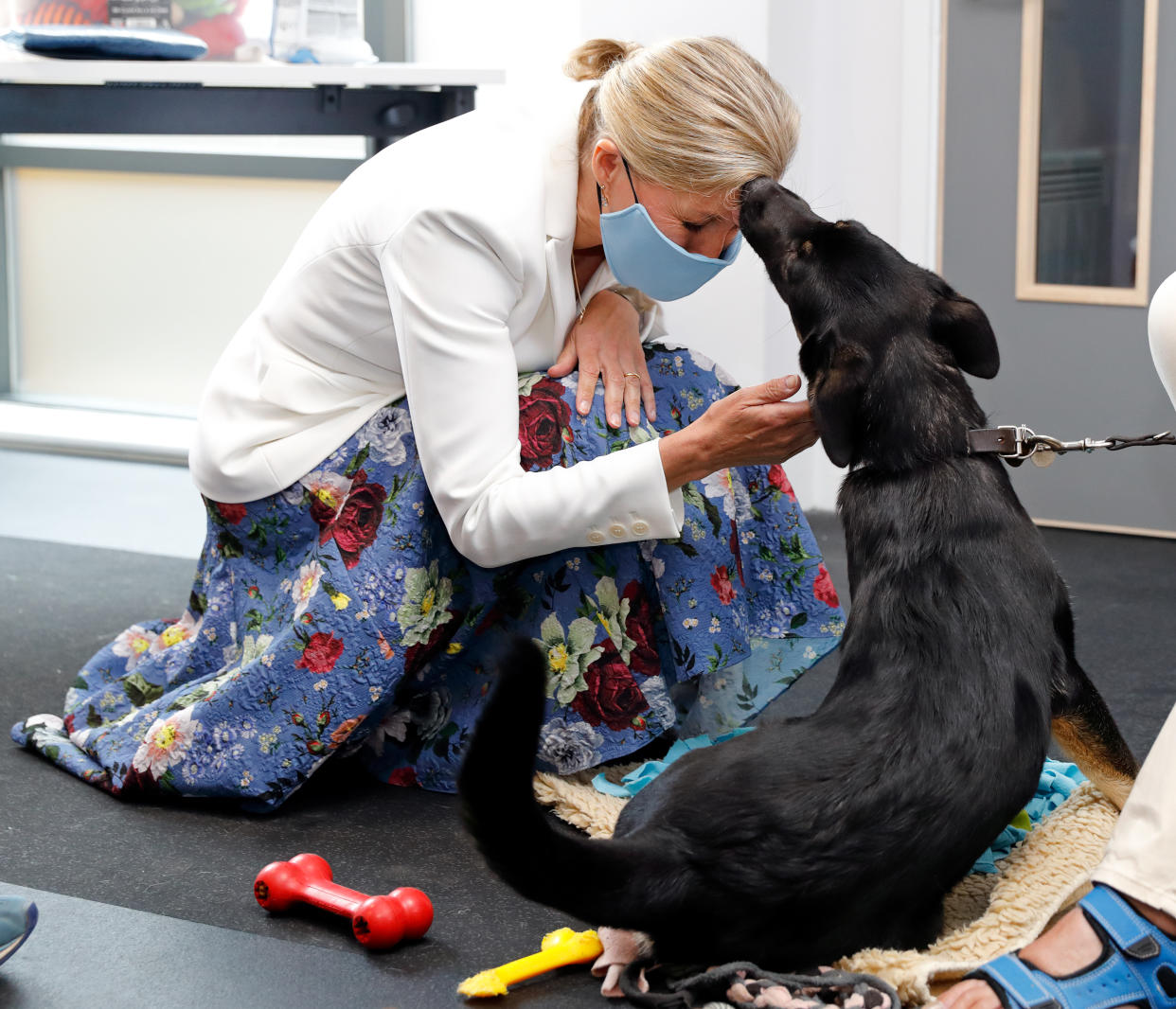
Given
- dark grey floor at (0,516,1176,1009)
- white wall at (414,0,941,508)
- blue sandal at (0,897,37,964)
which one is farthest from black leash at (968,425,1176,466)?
white wall at (414,0,941,508)

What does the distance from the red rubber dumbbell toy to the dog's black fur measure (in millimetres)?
265

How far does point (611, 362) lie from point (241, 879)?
0.85 m

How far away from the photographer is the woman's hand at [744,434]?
1.66 m

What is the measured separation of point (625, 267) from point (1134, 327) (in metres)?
1.86

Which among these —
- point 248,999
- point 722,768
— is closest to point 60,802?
point 248,999

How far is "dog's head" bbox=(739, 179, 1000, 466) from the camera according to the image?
1584mm

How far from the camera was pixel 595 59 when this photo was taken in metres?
2.08

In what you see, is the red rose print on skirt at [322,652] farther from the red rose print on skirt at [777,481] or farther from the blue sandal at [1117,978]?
the blue sandal at [1117,978]

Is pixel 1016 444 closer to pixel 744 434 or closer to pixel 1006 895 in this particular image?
pixel 744 434

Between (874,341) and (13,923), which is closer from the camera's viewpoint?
(13,923)

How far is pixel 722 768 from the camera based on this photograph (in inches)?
54.7

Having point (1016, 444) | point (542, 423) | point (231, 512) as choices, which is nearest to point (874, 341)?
point (1016, 444)

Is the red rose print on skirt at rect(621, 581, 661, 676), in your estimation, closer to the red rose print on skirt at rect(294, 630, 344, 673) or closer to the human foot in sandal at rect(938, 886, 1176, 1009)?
the red rose print on skirt at rect(294, 630, 344, 673)

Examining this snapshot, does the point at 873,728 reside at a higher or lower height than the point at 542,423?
lower
